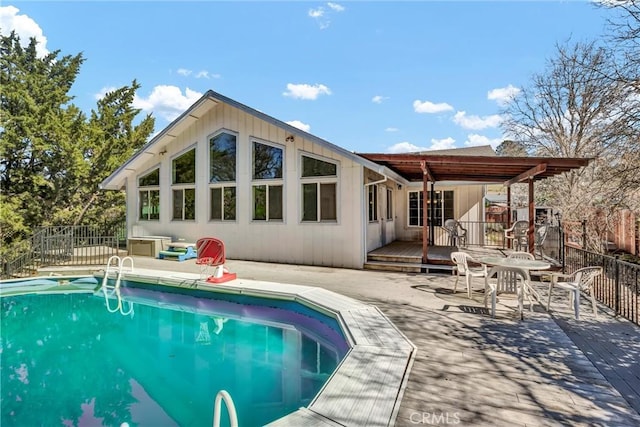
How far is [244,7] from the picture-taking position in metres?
10.9

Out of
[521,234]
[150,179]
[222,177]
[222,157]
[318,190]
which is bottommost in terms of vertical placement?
[521,234]

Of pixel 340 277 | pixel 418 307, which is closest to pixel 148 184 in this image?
pixel 340 277

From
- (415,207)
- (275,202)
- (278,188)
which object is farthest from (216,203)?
(415,207)

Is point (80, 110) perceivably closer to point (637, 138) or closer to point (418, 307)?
point (418, 307)

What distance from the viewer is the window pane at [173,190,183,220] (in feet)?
42.9

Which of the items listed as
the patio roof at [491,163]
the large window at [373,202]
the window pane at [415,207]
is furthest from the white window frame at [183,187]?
the window pane at [415,207]

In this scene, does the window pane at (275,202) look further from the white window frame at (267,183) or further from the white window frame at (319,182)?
the white window frame at (319,182)

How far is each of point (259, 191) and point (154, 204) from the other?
494 cm

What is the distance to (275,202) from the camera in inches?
441

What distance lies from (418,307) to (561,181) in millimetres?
16259

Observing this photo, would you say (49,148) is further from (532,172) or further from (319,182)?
(532,172)

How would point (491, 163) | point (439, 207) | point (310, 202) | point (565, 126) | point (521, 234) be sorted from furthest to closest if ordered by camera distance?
1. point (565, 126)
2. point (439, 207)
3. point (521, 234)
4. point (310, 202)
5. point (491, 163)

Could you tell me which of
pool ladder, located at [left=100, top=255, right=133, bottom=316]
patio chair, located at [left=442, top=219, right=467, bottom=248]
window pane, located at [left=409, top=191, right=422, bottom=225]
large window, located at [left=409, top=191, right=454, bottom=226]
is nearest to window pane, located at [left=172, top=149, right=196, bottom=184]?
pool ladder, located at [left=100, top=255, right=133, bottom=316]

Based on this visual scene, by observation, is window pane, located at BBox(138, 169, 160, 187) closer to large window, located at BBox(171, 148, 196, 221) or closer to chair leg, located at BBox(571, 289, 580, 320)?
large window, located at BBox(171, 148, 196, 221)
